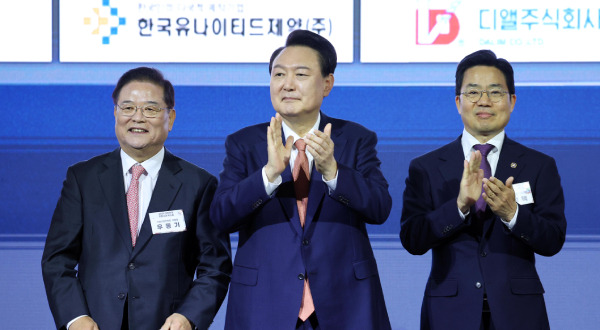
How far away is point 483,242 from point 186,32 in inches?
84.5

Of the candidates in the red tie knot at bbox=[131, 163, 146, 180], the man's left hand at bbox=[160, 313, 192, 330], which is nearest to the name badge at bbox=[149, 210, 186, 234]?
the red tie knot at bbox=[131, 163, 146, 180]

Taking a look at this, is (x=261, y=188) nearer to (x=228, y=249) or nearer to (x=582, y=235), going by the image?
(x=228, y=249)

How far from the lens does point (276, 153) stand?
2.12 m

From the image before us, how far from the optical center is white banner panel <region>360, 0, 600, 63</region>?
3.83m

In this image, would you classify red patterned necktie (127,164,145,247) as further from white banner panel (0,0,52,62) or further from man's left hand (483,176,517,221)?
white banner panel (0,0,52,62)

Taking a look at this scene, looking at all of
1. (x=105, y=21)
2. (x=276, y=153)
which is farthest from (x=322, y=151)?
(x=105, y=21)

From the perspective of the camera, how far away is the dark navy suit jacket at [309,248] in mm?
2148

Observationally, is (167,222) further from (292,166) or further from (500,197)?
(500,197)

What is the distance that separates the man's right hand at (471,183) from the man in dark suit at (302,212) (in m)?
0.24

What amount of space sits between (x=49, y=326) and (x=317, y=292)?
2.47 meters

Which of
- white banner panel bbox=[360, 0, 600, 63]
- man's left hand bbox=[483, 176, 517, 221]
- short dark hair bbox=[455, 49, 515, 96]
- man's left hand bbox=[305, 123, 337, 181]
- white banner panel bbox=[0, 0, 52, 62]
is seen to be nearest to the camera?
man's left hand bbox=[305, 123, 337, 181]

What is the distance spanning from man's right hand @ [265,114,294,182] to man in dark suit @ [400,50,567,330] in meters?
0.56

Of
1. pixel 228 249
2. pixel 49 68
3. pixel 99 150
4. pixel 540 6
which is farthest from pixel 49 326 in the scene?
pixel 540 6

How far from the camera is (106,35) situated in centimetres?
392
